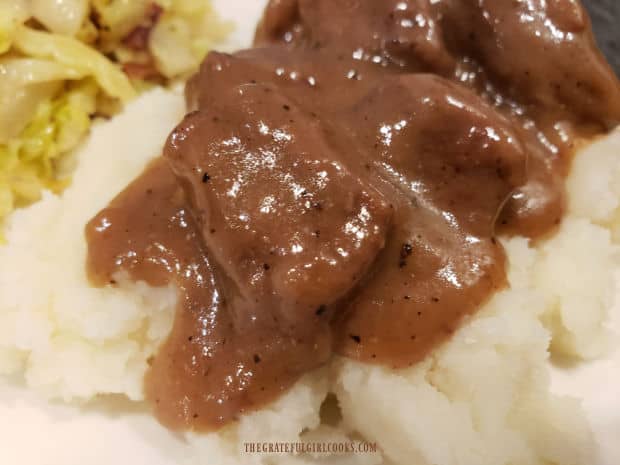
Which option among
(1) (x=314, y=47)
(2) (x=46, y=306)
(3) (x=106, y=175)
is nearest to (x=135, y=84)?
(3) (x=106, y=175)

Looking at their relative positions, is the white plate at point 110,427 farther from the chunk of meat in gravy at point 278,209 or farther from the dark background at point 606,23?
the dark background at point 606,23

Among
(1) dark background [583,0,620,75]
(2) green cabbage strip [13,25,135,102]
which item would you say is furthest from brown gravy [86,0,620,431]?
(2) green cabbage strip [13,25,135,102]

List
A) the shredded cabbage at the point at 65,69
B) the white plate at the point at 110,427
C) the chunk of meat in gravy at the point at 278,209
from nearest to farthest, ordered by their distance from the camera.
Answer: the chunk of meat in gravy at the point at 278,209, the white plate at the point at 110,427, the shredded cabbage at the point at 65,69

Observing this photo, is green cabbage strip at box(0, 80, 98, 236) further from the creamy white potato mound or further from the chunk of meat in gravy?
the chunk of meat in gravy

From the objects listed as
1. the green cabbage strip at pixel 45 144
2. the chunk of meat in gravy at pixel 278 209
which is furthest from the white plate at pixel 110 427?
the green cabbage strip at pixel 45 144

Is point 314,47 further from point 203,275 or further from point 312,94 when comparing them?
point 203,275
